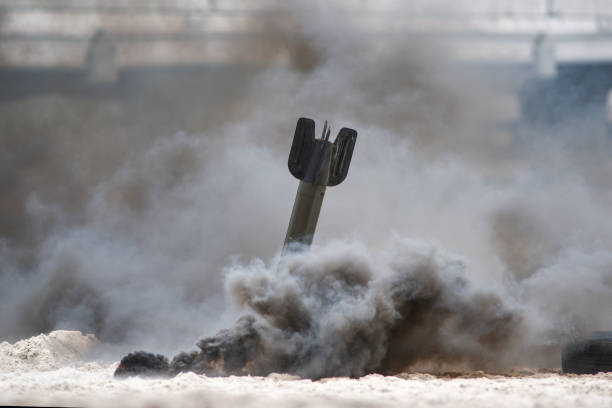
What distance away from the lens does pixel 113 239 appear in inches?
448

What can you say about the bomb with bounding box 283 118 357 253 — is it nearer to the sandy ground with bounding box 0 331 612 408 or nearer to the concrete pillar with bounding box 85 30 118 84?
the sandy ground with bounding box 0 331 612 408

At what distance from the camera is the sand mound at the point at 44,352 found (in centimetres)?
770

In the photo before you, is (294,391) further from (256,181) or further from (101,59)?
(101,59)

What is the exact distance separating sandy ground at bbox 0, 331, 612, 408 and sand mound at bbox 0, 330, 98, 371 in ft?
4.05

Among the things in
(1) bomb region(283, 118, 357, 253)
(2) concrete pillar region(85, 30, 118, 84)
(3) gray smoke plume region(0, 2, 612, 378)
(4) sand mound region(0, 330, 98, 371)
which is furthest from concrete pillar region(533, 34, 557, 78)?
(4) sand mound region(0, 330, 98, 371)

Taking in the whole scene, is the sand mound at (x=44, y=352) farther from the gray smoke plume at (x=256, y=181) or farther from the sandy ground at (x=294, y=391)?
the sandy ground at (x=294, y=391)

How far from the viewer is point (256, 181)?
1170 centimetres

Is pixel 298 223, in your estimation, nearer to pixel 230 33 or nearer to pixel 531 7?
pixel 230 33

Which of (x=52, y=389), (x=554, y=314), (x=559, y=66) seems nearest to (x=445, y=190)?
(x=559, y=66)

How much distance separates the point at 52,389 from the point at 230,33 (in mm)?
8146

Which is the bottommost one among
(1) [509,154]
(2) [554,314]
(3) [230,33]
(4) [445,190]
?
(2) [554,314]

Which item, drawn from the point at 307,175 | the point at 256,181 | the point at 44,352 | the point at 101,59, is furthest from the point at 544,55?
the point at 44,352

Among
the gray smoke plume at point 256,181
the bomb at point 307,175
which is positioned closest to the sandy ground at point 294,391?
the bomb at point 307,175

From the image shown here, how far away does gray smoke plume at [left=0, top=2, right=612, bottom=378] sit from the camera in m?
10.8
